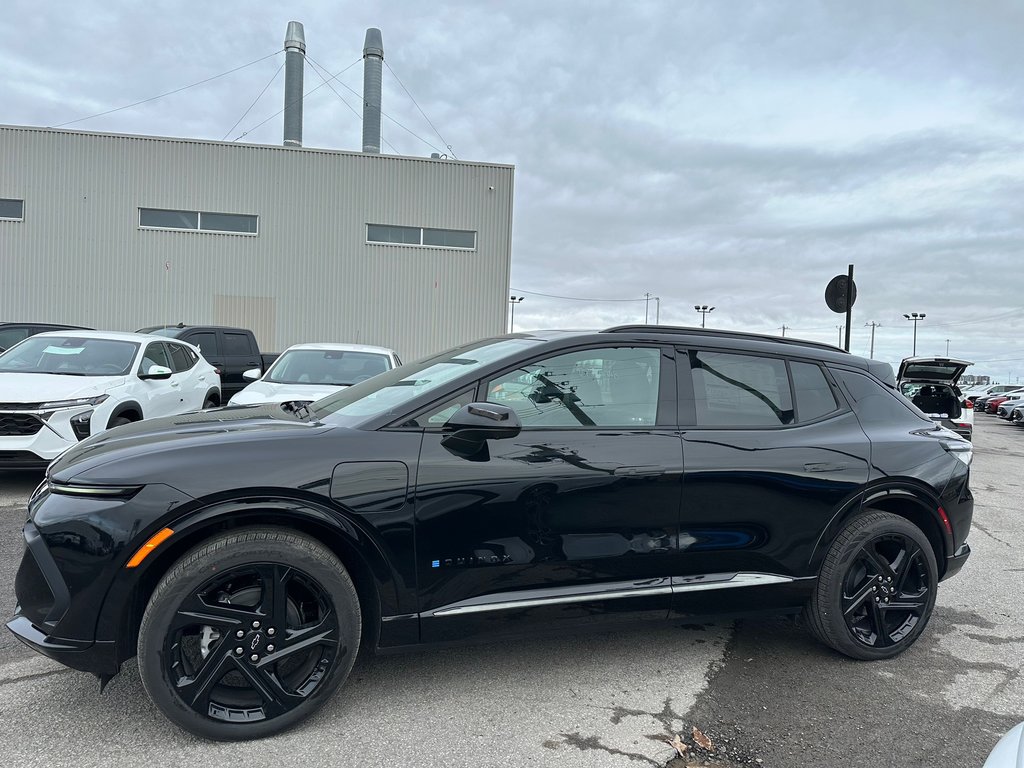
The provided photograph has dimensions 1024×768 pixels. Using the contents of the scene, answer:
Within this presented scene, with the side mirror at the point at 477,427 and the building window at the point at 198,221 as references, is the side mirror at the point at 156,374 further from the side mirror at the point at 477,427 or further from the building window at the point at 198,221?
the building window at the point at 198,221

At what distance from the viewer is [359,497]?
2.54 metres

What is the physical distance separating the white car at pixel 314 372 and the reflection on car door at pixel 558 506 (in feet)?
15.9

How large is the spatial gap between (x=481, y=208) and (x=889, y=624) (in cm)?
1870

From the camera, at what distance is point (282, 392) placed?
7.32m

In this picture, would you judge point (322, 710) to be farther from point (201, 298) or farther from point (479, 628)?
point (201, 298)

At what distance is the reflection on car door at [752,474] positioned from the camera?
3.00 metres

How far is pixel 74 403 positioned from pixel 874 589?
6.53m

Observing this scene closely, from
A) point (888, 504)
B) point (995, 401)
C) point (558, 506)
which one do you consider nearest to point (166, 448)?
point (558, 506)

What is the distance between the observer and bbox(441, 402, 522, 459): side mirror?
2617 millimetres

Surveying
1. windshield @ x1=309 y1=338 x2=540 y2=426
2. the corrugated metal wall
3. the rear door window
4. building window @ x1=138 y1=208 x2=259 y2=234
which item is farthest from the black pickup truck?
windshield @ x1=309 y1=338 x2=540 y2=426

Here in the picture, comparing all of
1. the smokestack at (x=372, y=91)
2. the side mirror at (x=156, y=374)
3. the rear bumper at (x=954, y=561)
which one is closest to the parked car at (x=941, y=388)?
the rear bumper at (x=954, y=561)

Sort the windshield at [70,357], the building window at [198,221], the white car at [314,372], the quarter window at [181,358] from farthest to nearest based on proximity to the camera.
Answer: the building window at [198,221] < the quarter window at [181,358] < the white car at [314,372] < the windshield at [70,357]

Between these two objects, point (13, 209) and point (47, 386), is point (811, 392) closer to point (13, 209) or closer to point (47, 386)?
point (47, 386)

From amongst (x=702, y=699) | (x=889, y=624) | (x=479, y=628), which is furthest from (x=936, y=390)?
(x=479, y=628)
